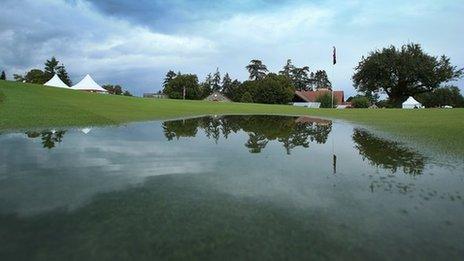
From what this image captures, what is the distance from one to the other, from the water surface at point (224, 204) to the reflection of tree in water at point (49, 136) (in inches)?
21.5

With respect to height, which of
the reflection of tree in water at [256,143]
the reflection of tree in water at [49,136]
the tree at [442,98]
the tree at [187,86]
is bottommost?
Answer: the reflection of tree in water at [256,143]

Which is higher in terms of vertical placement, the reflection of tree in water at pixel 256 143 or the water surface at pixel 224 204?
the reflection of tree in water at pixel 256 143

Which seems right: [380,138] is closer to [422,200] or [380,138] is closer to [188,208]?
[422,200]

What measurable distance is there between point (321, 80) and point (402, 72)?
10408 centimetres

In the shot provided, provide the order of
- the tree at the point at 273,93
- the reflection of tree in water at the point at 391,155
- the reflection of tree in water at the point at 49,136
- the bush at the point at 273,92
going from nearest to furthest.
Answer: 1. the reflection of tree in water at the point at 391,155
2. the reflection of tree in water at the point at 49,136
3. the tree at the point at 273,93
4. the bush at the point at 273,92

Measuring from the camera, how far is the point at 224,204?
20.5ft

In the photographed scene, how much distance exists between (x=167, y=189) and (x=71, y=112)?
55.4 feet

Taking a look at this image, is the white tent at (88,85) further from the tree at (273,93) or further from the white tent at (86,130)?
the white tent at (86,130)

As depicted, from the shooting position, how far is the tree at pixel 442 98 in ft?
416

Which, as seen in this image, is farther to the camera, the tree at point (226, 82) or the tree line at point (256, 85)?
the tree at point (226, 82)

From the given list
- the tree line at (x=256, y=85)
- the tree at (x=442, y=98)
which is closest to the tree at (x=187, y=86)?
the tree line at (x=256, y=85)

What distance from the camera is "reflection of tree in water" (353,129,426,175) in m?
9.54

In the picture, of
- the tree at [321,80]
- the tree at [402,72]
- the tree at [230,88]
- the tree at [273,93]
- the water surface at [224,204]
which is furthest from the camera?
the tree at [321,80]

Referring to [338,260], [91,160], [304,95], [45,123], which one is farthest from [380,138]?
[304,95]
